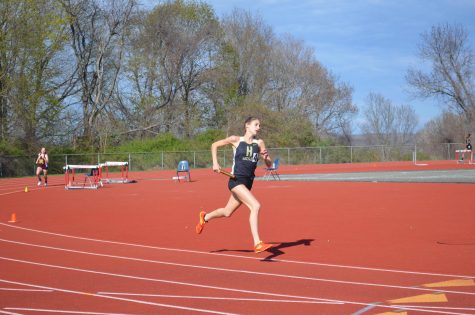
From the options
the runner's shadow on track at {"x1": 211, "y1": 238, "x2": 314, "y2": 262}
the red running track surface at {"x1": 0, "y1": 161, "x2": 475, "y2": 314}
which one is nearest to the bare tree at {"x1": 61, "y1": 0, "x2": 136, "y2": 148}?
the red running track surface at {"x1": 0, "y1": 161, "x2": 475, "y2": 314}

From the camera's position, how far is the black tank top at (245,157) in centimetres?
872

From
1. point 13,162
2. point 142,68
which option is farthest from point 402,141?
point 13,162

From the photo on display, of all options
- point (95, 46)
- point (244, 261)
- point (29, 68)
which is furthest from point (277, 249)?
point (95, 46)

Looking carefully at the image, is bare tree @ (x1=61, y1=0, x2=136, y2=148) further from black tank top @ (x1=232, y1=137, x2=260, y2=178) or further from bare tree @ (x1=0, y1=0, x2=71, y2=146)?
black tank top @ (x1=232, y1=137, x2=260, y2=178)

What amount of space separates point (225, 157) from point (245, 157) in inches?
1525

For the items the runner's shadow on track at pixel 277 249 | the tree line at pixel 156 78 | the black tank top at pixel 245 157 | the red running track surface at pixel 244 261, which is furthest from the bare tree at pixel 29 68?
the black tank top at pixel 245 157

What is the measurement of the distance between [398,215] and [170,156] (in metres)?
33.4

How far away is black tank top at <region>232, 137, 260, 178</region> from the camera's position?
8.72m

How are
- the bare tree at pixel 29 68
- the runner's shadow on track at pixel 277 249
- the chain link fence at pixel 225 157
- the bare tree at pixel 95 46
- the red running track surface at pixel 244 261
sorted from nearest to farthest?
the red running track surface at pixel 244 261 → the runner's shadow on track at pixel 277 249 → the chain link fence at pixel 225 157 → the bare tree at pixel 29 68 → the bare tree at pixel 95 46

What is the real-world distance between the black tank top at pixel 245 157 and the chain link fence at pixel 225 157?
32.5 metres

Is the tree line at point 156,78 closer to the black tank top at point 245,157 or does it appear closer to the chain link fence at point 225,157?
the chain link fence at point 225,157

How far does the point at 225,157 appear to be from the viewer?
47438 mm

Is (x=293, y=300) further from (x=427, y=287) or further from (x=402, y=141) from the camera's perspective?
(x=402, y=141)

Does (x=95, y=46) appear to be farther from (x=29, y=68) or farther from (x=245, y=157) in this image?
(x=245, y=157)
